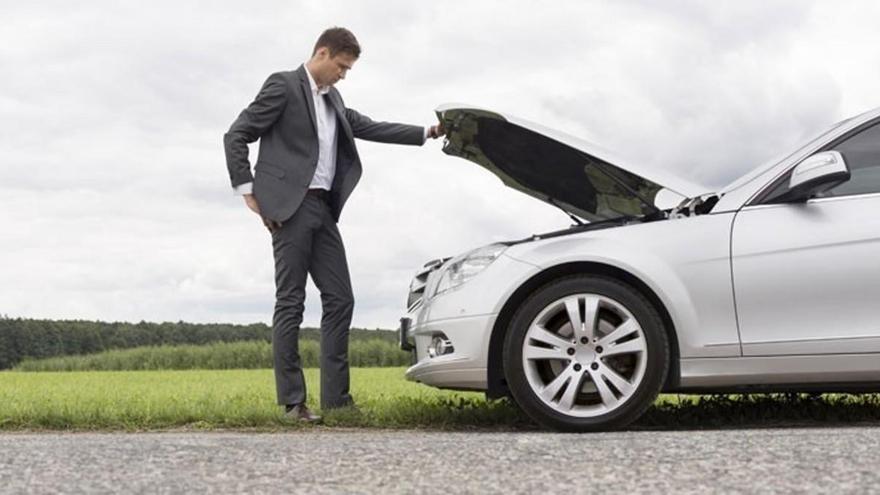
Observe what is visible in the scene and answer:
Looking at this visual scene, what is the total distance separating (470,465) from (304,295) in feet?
9.04

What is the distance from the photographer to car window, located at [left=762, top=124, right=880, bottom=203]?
579 cm

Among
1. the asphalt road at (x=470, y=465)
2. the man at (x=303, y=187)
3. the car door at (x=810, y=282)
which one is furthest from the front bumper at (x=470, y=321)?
Result: the car door at (x=810, y=282)

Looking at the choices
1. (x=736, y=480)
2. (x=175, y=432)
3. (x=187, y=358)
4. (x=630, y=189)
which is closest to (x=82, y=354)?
(x=187, y=358)

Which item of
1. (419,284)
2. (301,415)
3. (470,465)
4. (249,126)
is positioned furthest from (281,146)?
(470,465)

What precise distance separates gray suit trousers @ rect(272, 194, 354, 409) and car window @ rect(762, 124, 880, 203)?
2571 mm

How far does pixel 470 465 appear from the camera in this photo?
13.7ft

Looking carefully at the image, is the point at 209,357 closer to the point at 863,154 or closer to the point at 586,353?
the point at 586,353

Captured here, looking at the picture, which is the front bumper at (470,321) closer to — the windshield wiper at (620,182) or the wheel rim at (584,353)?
the wheel rim at (584,353)

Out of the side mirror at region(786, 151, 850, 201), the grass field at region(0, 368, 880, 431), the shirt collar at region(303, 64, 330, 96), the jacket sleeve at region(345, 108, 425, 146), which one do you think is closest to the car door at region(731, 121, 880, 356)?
the side mirror at region(786, 151, 850, 201)

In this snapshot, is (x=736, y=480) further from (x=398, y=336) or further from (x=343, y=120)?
(x=343, y=120)

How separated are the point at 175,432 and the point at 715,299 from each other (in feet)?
10.7

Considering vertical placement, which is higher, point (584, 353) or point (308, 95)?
point (308, 95)

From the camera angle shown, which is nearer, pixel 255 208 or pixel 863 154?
pixel 863 154

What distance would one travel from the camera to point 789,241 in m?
5.64
